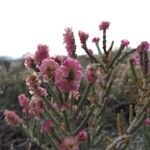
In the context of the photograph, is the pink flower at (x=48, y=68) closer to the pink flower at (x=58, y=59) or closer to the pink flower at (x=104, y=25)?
the pink flower at (x=58, y=59)

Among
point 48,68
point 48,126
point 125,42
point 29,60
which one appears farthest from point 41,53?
point 125,42

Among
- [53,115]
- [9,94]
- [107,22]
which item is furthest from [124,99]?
[53,115]

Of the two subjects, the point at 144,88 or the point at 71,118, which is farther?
the point at 144,88

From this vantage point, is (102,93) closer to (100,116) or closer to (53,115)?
(100,116)

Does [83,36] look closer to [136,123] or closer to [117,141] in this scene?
[136,123]

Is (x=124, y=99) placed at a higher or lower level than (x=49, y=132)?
lower

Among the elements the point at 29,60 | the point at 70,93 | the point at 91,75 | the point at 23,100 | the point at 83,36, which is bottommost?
the point at 23,100

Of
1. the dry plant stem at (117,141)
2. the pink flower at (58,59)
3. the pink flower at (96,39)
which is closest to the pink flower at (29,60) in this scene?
the pink flower at (58,59)

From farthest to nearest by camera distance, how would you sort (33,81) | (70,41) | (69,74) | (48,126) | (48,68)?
(70,41)
(48,126)
(33,81)
(48,68)
(69,74)
